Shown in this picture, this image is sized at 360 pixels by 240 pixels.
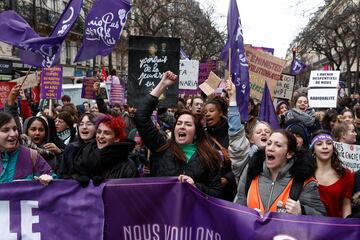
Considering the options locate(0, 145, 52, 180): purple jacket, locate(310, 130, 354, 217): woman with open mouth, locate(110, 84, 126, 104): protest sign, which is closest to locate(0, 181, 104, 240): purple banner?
locate(0, 145, 52, 180): purple jacket

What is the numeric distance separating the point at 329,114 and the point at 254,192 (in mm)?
4674

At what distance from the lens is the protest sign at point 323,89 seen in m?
10.4

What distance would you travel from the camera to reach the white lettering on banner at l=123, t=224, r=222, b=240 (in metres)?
3.71

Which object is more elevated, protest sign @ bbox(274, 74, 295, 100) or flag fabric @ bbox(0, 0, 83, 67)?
flag fabric @ bbox(0, 0, 83, 67)

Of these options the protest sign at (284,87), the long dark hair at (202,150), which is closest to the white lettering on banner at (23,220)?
the long dark hair at (202,150)

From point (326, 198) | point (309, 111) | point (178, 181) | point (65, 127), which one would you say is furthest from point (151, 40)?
point (309, 111)

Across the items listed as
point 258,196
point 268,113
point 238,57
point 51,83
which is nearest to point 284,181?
point 258,196

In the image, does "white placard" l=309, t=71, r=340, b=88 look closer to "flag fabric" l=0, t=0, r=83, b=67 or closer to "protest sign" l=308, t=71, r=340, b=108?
"protest sign" l=308, t=71, r=340, b=108

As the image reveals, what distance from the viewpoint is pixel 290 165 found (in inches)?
145

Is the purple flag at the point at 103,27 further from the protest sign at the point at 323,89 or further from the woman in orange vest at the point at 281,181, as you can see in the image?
the protest sign at the point at 323,89

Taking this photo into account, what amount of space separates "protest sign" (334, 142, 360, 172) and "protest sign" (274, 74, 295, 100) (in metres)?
5.65

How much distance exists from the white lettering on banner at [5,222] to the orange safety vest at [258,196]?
73.6 inches

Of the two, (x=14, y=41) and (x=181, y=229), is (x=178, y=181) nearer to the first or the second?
(x=181, y=229)

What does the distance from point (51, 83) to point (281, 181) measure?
21.3ft
